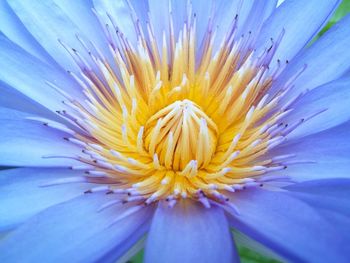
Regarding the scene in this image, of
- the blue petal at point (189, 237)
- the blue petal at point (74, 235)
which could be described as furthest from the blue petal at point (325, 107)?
the blue petal at point (74, 235)

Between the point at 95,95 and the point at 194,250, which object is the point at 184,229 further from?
the point at 95,95

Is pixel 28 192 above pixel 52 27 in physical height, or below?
below

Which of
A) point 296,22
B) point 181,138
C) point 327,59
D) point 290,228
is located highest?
point 296,22

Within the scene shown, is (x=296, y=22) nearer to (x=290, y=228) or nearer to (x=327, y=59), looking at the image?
(x=327, y=59)

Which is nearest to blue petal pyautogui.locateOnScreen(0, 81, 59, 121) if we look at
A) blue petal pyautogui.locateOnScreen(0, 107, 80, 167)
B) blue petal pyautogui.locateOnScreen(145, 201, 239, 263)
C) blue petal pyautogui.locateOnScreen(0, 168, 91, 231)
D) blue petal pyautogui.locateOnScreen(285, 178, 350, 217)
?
blue petal pyautogui.locateOnScreen(0, 107, 80, 167)

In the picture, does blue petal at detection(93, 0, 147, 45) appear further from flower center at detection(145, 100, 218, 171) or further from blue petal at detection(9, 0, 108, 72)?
flower center at detection(145, 100, 218, 171)

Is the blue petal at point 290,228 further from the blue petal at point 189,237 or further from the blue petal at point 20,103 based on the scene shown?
the blue petal at point 20,103

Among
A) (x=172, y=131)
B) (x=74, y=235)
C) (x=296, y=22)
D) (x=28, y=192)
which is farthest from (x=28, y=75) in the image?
(x=296, y=22)
